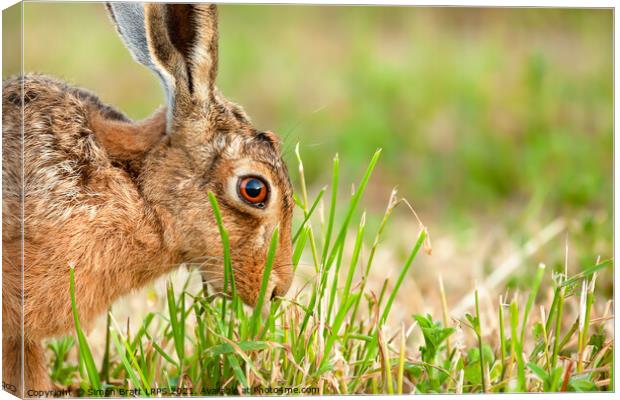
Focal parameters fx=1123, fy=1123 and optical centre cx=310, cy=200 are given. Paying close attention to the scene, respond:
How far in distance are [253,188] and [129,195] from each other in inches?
13.2

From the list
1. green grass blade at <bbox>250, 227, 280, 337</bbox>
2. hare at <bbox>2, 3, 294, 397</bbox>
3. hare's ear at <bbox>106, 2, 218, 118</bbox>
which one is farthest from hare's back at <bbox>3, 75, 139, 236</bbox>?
green grass blade at <bbox>250, 227, 280, 337</bbox>

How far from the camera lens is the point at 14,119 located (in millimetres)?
3008

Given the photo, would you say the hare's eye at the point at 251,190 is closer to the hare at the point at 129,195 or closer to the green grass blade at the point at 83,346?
the hare at the point at 129,195

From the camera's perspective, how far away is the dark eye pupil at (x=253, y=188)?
9.98ft

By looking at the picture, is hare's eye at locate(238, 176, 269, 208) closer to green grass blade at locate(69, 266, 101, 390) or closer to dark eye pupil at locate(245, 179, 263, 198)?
dark eye pupil at locate(245, 179, 263, 198)

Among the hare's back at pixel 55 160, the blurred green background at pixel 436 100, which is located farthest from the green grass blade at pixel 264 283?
the blurred green background at pixel 436 100

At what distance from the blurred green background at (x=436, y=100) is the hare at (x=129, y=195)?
106 cm

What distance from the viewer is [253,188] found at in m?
3.04

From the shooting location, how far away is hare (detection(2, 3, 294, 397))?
2945mm

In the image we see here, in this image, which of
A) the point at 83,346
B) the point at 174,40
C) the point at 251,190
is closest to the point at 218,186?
the point at 251,190

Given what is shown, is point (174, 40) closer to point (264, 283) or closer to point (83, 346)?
point (264, 283)

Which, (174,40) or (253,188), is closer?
(174,40)

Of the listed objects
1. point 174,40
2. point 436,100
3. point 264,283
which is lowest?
point 264,283

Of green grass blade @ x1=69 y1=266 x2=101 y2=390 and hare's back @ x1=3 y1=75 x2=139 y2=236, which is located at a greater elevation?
hare's back @ x1=3 y1=75 x2=139 y2=236
